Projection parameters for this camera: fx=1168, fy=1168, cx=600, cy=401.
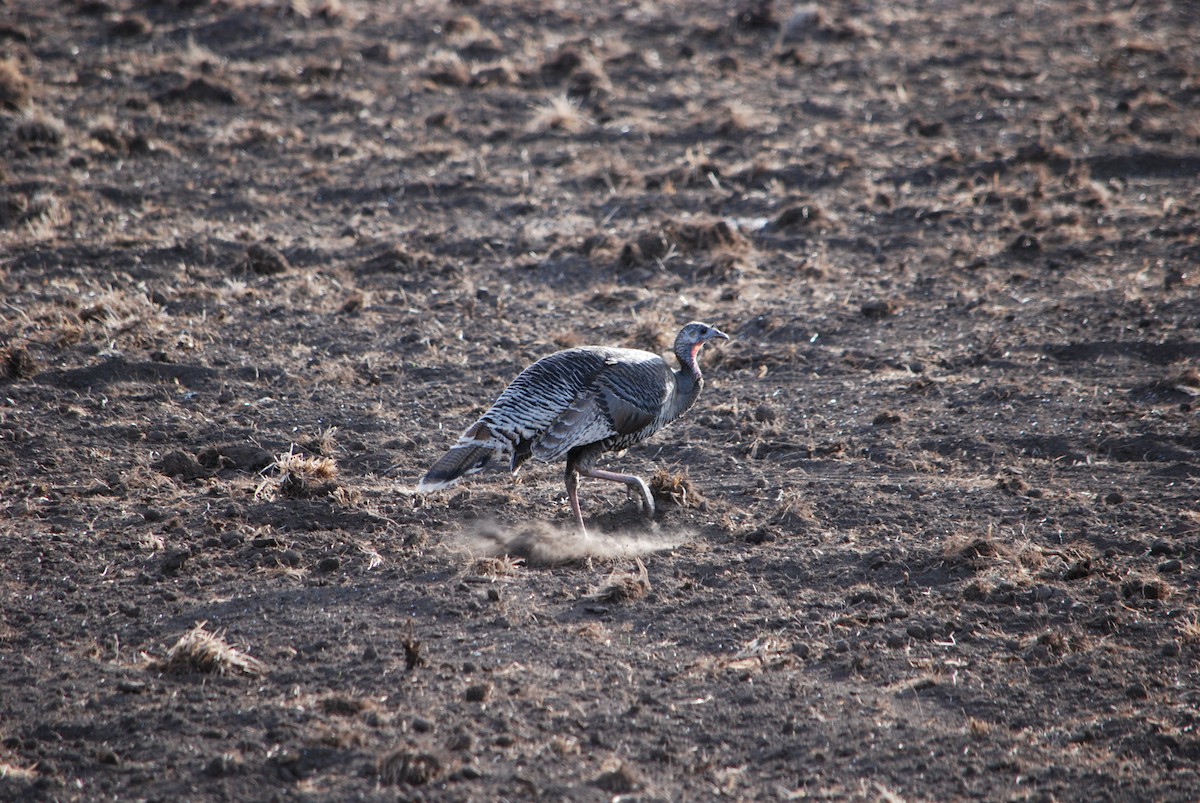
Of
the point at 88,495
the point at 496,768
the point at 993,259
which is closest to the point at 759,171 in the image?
the point at 993,259

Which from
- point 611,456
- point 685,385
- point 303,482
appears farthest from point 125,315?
point 685,385

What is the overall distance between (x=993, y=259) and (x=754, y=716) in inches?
280

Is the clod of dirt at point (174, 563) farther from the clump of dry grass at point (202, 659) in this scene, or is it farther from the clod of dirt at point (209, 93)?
the clod of dirt at point (209, 93)

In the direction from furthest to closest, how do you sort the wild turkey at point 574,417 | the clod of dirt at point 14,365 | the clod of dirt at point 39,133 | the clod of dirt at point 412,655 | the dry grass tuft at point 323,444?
the clod of dirt at point 39,133, the clod of dirt at point 14,365, the dry grass tuft at point 323,444, the wild turkey at point 574,417, the clod of dirt at point 412,655

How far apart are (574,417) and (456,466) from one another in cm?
77

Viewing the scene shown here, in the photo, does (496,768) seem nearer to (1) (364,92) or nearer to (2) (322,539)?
(2) (322,539)

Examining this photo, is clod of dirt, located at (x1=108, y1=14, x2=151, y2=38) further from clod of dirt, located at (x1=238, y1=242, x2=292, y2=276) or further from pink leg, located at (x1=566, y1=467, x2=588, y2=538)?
pink leg, located at (x1=566, y1=467, x2=588, y2=538)

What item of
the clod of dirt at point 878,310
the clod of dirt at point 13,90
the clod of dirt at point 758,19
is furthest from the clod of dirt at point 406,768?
the clod of dirt at point 758,19

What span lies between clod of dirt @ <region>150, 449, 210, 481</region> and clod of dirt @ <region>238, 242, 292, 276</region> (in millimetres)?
3520

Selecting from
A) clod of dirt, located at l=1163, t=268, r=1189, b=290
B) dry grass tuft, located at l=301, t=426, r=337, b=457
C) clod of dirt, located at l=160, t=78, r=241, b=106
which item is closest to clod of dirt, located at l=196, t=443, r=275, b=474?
dry grass tuft, located at l=301, t=426, r=337, b=457

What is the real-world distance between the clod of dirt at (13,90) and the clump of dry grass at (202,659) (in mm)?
11010

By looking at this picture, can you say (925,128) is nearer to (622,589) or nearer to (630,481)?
(630,481)

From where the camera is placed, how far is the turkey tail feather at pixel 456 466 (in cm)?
654

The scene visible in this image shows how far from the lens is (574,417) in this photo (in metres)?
6.86
